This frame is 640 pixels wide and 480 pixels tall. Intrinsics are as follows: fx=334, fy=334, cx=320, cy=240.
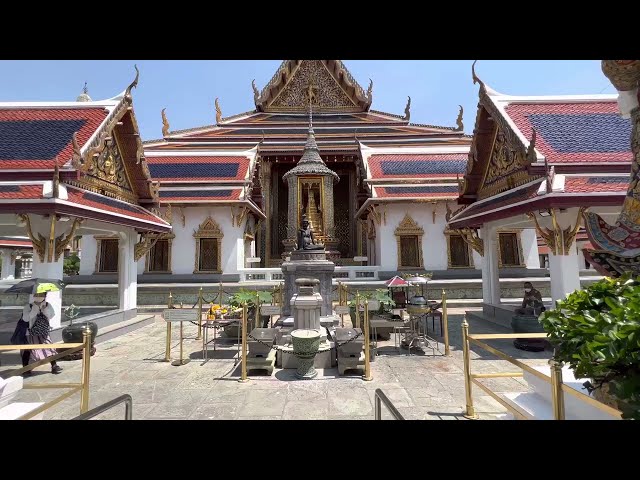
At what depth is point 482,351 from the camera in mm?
7367

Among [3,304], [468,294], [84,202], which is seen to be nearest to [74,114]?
[84,202]

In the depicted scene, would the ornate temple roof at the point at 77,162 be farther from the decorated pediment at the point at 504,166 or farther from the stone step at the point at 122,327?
the decorated pediment at the point at 504,166

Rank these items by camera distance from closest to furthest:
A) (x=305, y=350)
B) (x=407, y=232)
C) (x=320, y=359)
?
(x=305, y=350), (x=320, y=359), (x=407, y=232)

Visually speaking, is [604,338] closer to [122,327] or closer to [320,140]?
[122,327]

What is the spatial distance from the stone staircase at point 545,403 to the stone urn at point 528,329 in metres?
4.18

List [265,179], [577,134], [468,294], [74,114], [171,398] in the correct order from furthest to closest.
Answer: [265,179] < [468,294] < [74,114] < [577,134] < [171,398]

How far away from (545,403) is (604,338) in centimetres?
179

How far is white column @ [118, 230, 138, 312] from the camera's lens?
1071 centimetres

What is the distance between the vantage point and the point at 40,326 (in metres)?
6.10

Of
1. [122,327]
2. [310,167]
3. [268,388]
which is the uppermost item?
[310,167]

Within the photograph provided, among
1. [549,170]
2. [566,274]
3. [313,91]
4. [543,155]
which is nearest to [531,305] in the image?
[566,274]
